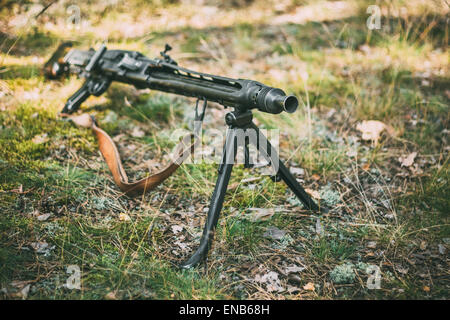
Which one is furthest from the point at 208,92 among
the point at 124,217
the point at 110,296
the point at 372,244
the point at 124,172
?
the point at 372,244

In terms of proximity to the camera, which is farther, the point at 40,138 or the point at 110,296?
the point at 40,138

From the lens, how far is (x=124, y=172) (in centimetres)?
340

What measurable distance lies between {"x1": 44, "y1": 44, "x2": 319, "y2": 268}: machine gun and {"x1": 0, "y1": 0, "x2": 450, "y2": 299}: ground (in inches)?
14.2

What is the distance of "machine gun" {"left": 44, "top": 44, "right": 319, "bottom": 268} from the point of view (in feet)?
8.30

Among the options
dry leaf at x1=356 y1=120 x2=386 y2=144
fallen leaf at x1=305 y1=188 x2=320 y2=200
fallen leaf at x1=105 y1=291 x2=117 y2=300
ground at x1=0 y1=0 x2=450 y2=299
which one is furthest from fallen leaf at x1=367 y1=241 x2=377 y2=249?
fallen leaf at x1=105 y1=291 x2=117 y2=300

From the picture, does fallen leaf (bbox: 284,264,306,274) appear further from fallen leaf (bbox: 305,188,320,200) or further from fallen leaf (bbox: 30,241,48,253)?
fallen leaf (bbox: 30,241,48,253)

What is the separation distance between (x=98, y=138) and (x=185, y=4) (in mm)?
4856

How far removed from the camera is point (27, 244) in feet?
9.16

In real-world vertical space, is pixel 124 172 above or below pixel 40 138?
below

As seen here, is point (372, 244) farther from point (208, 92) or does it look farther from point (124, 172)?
point (124, 172)

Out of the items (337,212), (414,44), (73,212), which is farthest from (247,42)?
(73,212)

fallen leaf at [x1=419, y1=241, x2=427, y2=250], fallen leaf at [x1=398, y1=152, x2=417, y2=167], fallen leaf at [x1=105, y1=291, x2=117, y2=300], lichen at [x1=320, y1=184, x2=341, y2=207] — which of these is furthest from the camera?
fallen leaf at [x1=398, y1=152, x2=417, y2=167]

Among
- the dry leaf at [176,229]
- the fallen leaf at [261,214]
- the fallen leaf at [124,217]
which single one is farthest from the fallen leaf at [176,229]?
the fallen leaf at [261,214]

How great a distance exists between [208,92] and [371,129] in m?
2.58
